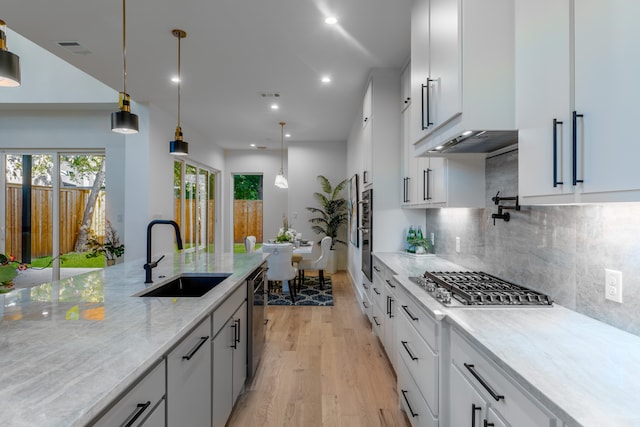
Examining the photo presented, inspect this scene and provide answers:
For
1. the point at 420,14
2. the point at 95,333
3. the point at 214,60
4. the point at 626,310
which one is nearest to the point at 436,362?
the point at 626,310

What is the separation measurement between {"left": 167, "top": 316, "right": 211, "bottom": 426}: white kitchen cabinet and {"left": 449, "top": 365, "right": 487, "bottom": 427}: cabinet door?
1.12m

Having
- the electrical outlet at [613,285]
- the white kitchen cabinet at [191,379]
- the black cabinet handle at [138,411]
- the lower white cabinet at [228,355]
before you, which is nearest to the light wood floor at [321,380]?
the lower white cabinet at [228,355]

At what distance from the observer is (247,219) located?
9367 mm

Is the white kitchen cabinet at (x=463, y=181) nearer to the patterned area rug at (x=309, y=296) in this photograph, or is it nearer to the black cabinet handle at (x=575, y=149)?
the black cabinet handle at (x=575, y=149)

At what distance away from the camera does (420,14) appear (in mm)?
2186

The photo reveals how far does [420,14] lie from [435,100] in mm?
723

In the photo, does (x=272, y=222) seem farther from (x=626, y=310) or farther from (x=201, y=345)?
(x=626, y=310)

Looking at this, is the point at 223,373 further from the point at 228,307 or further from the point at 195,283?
the point at 195,283

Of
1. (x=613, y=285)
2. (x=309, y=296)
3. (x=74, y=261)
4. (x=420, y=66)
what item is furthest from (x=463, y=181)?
(x=74, y=261)

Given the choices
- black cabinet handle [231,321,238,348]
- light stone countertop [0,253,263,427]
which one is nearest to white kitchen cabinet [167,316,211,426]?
light stone countertop [0,253,263,427]

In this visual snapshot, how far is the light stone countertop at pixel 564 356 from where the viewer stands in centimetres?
78

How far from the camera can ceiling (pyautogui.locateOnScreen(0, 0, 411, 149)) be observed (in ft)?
8.63

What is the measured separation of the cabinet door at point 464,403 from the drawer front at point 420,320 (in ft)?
0.56

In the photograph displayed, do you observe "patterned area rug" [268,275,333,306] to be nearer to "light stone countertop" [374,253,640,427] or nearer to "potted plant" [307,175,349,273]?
"potted plant" [307,175,349,273]
